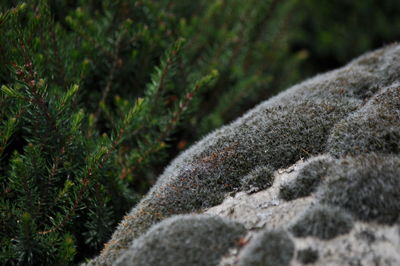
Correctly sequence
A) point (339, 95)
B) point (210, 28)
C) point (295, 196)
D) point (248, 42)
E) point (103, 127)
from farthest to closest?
1. point (248, 42)
2. point (210, 28)
3. point (103, 127)
4. point (339, 95)
5. point (295, 196)

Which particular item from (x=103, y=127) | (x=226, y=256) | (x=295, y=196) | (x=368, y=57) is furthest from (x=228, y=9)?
(x=226, y=256)

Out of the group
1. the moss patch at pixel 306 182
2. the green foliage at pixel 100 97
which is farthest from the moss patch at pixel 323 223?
the green foliage at pixel 100 97

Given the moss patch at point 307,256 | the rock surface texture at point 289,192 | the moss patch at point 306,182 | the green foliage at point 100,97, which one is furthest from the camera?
the green foliage at point 100,97

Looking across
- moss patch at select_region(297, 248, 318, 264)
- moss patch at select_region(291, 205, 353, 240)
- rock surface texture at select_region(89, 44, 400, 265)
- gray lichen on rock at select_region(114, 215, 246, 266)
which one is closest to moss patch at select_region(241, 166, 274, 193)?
rock surface texture at select_region(89, 44, 400, 265)

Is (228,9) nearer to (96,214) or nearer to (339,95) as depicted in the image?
(339,95)

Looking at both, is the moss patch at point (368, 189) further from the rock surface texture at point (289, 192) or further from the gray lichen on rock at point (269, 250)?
the gray lichen on rock at point (269, 250)

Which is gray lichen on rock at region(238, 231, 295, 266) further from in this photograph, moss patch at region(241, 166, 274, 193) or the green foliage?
the green foliage
